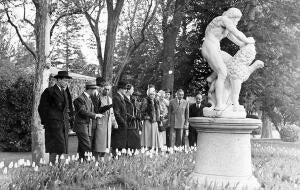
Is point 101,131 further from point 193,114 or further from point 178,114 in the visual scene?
point 193,114

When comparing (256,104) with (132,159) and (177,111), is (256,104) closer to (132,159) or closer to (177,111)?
(177,111)

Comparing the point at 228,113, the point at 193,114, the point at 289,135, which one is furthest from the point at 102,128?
the point at 289,135

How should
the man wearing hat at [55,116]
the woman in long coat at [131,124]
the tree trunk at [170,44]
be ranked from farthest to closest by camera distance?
the tree trunk at [170,44]
the woman in long coat at [131,124]
the man wearing hat at [55,116]

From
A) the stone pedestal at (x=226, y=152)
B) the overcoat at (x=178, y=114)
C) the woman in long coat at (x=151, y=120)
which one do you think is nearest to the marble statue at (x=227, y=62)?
the stone pedestal at (x=226, y=152)

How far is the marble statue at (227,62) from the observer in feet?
26.2

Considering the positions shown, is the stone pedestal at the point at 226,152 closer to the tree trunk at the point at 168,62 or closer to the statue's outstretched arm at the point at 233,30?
the statue's outstretched arm at the point at 233,30

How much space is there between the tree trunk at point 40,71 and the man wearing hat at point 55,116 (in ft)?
7.21

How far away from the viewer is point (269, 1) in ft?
71.4

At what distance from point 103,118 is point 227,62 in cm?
316

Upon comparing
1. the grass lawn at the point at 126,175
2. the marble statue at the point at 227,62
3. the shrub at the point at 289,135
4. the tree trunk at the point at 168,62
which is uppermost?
the tree trunk at the point at 168,62

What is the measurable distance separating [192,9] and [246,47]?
15.2 m

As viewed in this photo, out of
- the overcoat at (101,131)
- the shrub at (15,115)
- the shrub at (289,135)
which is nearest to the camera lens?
the overcoat at (101,131)

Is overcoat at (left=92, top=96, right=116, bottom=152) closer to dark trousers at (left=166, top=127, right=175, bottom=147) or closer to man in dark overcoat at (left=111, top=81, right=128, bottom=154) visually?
man in dark overcoat at (left=111, top=81, right=128, bottom=154)

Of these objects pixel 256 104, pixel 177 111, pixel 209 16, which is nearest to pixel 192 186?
pixel 177 111
